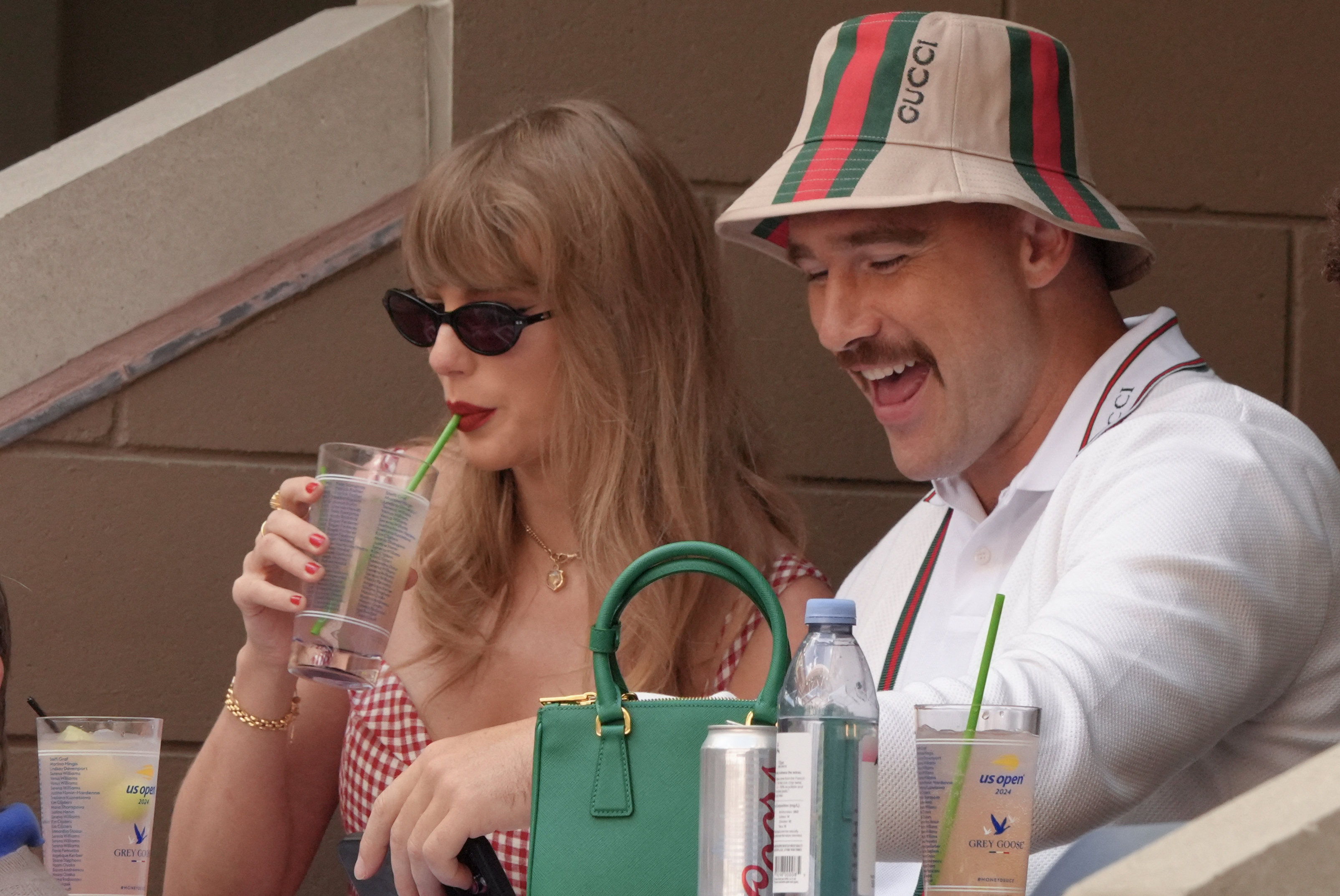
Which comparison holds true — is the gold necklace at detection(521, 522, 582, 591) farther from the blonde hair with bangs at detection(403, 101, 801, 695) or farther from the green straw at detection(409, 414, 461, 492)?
the green straw at detection(409, 414, 461, 492)

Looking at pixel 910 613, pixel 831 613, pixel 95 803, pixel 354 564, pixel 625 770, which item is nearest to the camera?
pixel 831 613

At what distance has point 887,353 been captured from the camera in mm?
2400

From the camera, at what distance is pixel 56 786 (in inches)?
73.0

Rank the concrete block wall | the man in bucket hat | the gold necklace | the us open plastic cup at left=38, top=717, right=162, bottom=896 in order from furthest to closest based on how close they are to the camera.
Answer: the concrete block wall < the gold necklace < the us open plastic cup at left=38, top=717, right=162, bottom=896 < the man in bucket hat

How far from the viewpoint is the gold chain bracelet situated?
2434 millimetres

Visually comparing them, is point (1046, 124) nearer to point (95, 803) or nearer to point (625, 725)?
point (625, 725)

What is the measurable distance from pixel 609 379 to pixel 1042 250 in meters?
0.77

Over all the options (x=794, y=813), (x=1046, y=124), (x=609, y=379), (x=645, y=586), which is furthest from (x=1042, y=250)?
(x=794, y=813)

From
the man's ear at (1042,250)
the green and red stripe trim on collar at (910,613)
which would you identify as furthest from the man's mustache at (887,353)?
the green and red stripe trim on collar at (910,613)

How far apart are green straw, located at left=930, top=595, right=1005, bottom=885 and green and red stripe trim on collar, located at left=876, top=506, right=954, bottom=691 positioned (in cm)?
98

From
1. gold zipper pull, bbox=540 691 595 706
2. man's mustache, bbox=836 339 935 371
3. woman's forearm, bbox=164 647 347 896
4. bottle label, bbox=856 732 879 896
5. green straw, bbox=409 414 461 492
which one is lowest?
woman's forearm, bbox=164 647 347 896

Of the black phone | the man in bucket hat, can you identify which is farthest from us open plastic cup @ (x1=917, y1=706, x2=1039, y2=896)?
the black phone

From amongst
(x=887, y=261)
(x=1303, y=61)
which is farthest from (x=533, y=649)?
(x=1303, y=61)

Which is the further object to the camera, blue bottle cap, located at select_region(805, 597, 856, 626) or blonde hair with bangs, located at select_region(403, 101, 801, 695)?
blonde hair with bangs, located at select_region(403, 101, 801, 695)
